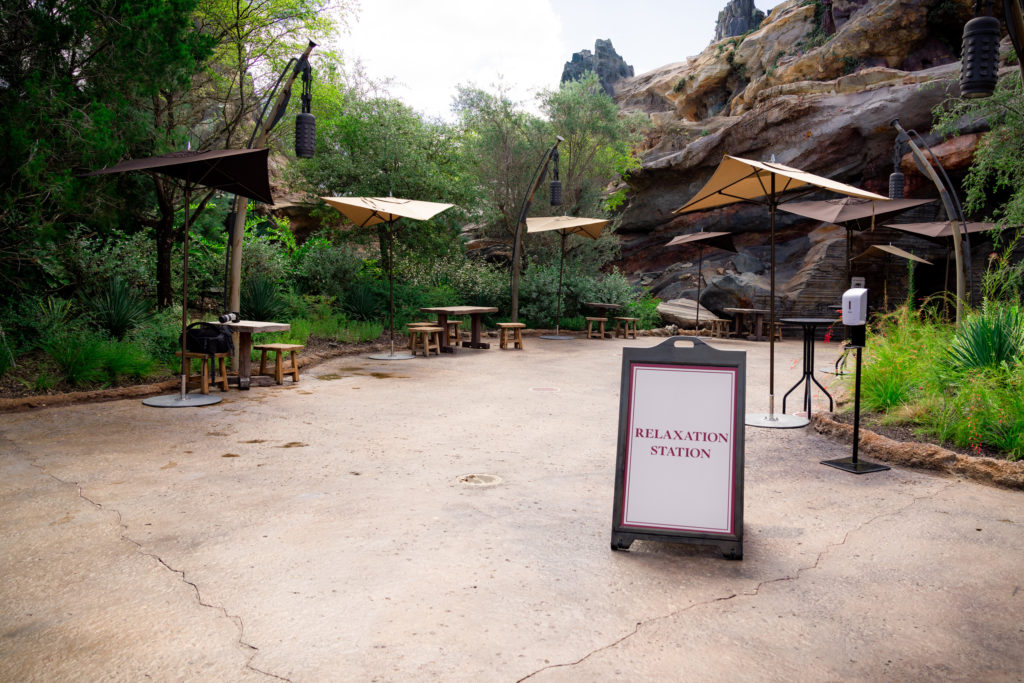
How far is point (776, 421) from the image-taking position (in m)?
6.11

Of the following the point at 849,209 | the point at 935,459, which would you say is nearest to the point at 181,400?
the point at 935,459

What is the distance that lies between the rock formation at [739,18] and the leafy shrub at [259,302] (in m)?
66.5

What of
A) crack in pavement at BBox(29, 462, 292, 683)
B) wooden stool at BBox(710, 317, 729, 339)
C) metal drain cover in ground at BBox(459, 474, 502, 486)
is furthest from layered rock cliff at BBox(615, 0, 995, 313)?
crack in pavement at BBox(29, 462, 292, 683)

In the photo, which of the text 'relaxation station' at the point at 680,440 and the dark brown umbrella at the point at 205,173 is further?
the dark brown umbrella at the point at 205,173

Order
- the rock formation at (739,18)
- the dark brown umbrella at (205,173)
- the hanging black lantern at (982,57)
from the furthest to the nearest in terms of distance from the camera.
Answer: the rock formation at (739,18), the dark brown umbrella at (205,173), the hanging black lantern at (982,57)

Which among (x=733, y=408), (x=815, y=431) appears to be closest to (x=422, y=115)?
(x=815, y=431)

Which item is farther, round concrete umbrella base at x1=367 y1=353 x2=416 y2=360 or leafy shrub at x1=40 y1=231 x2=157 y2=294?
round concrete umbrella base at x1=367 y1=353 x2=416 y2=360

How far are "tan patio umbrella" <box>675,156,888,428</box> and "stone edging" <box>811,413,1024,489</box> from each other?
0.79 m

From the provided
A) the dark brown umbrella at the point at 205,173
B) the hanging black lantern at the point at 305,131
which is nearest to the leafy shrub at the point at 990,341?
the dark brown umbrella at the point at 205,173

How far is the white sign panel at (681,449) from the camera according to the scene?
3.01 m

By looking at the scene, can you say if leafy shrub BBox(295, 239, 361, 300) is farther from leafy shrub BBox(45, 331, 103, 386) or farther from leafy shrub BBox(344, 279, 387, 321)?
leafy shrub BBox(45, 331, 103, 386)

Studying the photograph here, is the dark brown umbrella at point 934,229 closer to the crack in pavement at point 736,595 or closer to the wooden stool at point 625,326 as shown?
the wooden stool at point 625,326

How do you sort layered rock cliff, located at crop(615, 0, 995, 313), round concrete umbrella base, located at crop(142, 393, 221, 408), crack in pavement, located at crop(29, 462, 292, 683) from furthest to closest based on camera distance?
layered rock cliff, located at crop(615, 0, 995, 313) → round concrete umbrella base, located at crop(142, 393, 221, 408) → crack in pavement, located at crop(29, 462, 292, 683)

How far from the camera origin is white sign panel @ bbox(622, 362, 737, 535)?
301 centimetres
